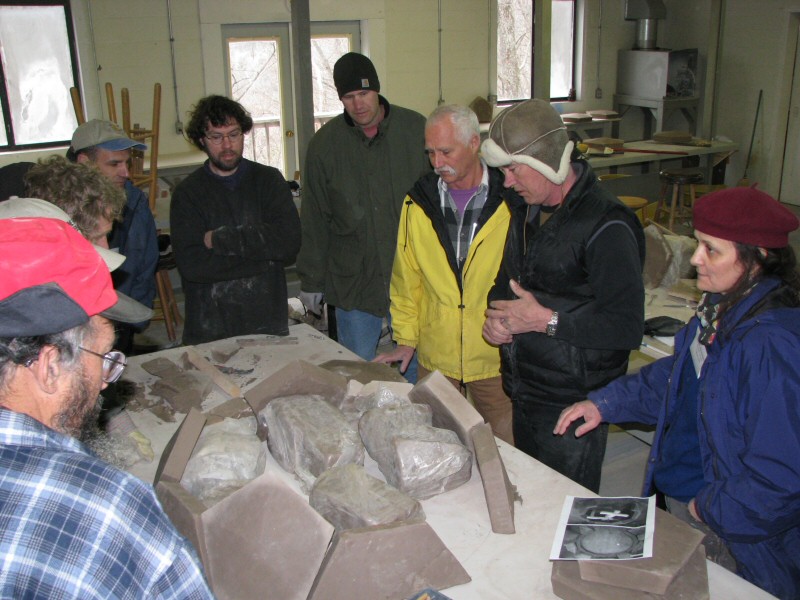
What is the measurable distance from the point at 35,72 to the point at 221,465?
18.2 ft

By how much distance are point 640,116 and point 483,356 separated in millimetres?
8021

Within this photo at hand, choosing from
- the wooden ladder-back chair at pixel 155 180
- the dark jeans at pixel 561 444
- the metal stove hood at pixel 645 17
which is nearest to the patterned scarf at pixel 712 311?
the dark jeans at pixel 561 444

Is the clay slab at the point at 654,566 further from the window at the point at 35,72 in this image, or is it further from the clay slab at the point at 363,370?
the window at the point at 35,72

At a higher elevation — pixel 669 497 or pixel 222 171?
pixel 222 171

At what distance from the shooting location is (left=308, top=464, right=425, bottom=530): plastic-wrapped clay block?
1.78 m

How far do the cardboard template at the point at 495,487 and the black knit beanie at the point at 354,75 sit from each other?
1.77 meters

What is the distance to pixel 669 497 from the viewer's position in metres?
2.02

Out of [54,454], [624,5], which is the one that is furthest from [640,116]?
[54,454]

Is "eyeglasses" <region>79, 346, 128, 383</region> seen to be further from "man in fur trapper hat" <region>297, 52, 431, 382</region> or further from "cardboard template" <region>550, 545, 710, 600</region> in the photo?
"man in fur trapper hat" <region>297, 52, 431, 382</region>

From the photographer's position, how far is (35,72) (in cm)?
632

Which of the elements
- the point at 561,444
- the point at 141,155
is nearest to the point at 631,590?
the point at 561,444

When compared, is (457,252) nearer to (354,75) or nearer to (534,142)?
(534,142)

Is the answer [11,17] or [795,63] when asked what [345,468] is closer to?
[11,17]

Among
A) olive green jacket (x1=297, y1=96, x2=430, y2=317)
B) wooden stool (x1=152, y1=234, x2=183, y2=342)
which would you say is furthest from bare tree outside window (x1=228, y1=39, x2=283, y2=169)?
olive green jacket (x1=297, y1=96, x2=430, y2=317)
